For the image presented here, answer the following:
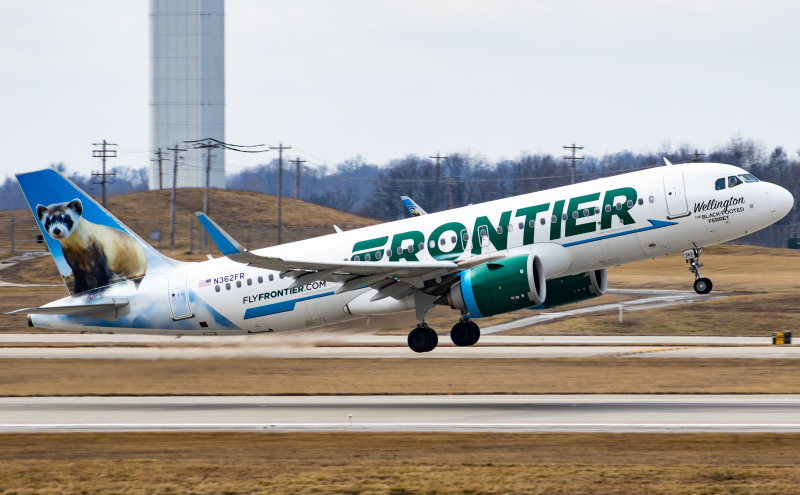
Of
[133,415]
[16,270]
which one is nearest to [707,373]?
[133,415]

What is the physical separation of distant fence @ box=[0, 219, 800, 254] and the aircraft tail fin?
68.7m

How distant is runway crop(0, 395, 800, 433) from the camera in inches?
1175

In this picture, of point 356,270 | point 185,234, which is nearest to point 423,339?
point 356,270

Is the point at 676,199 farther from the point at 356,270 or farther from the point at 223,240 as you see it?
the point at 223,240

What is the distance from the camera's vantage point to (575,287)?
37656mm

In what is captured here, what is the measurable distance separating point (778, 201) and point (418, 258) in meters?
13.0

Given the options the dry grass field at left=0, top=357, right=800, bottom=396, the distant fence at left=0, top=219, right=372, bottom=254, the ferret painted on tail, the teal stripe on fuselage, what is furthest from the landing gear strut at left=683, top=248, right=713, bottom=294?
the distant fence at left=0, top=219, right=372, bottom=254

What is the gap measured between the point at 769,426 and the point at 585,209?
9686 millimetres

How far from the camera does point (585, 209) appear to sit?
34125mm

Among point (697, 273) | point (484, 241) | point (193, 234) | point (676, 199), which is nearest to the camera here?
point (676, 199)

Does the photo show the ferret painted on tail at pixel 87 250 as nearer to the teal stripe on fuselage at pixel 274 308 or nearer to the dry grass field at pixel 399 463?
the teal stripe on fuselage at pixel 274 308

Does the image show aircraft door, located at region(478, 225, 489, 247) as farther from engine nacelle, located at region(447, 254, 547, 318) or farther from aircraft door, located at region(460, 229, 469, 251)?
engine nacelle, located at region(447, 254, 547, 318)

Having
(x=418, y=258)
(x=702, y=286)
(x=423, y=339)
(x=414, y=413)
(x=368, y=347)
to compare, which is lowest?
(x=368, y=347)

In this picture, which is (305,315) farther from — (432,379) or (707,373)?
(707,373)
